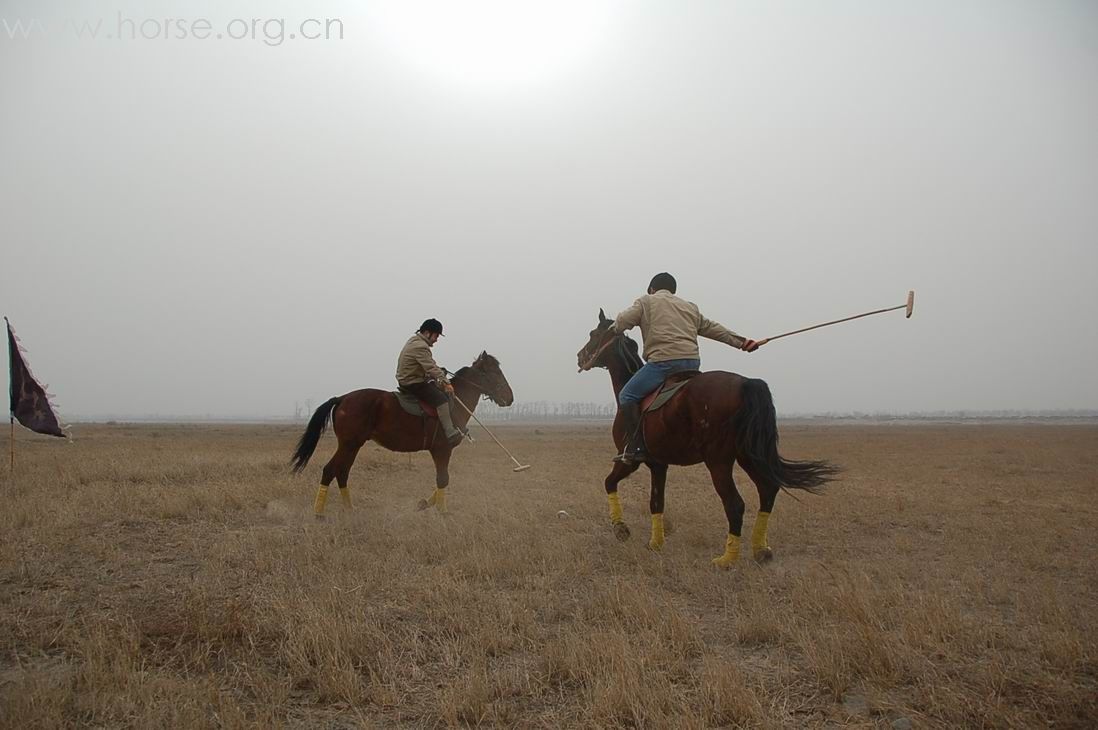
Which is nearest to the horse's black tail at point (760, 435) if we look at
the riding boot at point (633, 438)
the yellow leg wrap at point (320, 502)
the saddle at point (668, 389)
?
the saddle at point (668, 389)

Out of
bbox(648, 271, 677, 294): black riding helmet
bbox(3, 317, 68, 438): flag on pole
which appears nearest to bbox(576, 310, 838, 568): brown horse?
bbox(648, 271, 677, 294): black riding helmet

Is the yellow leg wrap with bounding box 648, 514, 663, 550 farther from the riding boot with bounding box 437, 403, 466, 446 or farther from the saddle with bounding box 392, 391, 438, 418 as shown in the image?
the saddle with bounding box 392, 391, 438, 418

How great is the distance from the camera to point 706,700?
3037mm

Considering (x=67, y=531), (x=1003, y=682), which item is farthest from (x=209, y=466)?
(x=1003, y=682)

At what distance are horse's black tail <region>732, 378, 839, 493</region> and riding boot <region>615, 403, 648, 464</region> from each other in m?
1.22

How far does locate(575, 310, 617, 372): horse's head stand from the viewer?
27.3ft

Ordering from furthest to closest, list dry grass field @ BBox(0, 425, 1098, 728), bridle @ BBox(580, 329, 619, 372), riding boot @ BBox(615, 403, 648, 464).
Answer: bridle @ BBox(580, 329, 619, 372) < riding boot @ BBox(615, 403, 648, 464) < dry grass field @ BBox(0, 425, 1098, 728)

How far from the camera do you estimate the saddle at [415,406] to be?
30.2 feet

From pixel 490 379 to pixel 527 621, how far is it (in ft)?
21.7

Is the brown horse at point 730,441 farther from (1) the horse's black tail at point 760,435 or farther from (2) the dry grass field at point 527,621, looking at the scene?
(2) the dry grass field at point 527,621

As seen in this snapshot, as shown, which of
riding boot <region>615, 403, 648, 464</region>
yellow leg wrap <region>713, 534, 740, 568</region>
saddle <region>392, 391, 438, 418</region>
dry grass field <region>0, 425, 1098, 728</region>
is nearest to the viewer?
dry grass field <region>0, 425, 1098, 728</region>

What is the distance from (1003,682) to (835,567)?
288 cm

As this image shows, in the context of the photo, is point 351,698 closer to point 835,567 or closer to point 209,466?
point 835,567

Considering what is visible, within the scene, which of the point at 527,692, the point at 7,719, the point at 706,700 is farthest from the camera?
the point at 527,692
